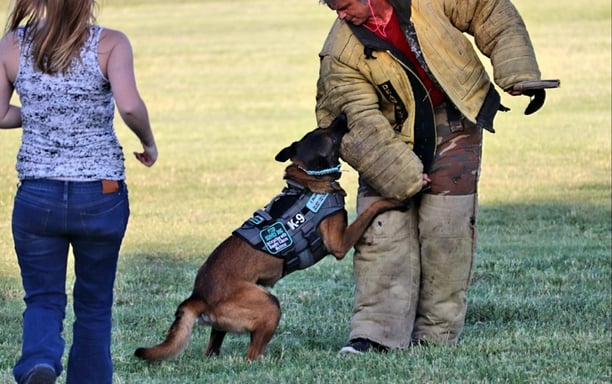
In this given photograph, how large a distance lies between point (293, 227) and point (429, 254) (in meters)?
0.79

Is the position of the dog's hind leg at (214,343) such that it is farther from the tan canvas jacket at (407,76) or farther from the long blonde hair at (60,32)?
the long blonde hair at (60,32)

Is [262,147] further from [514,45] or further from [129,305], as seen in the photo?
[514,45]

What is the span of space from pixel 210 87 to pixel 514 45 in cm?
1920

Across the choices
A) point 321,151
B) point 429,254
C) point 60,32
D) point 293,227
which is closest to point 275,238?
point 293,227

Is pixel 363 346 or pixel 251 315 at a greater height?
pixel 251 315

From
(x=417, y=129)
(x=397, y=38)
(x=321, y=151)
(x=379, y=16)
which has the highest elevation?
(x=379, y=16)

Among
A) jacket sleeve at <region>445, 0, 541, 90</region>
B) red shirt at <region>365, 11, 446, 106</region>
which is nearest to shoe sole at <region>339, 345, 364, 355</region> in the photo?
red shirt at <region>365, 11, 446, 106</region>

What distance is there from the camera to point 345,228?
700 centimetres

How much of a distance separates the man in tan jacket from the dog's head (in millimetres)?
51

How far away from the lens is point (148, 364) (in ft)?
21.6

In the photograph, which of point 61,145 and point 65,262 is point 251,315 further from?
point 61,145

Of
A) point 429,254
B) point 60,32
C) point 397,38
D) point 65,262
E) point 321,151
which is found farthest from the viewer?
point 429,254

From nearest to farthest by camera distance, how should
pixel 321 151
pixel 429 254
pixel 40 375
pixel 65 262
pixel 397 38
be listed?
1. pixel 40 375
2. pixel 65 262
3. pixel 397 38
4. pixel 321 151
5. pixel 429 254

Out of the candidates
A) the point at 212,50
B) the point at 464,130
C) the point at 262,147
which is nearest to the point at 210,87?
the point at 212,50
